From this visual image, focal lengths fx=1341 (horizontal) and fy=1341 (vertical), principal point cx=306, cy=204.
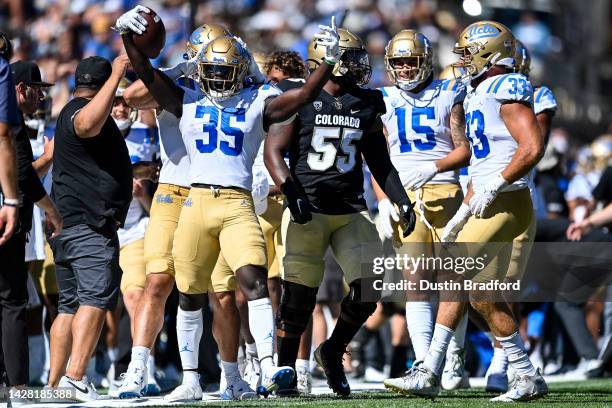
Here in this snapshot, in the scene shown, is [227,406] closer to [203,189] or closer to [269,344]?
[269,344]

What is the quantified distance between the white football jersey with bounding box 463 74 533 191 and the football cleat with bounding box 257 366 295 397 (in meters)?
1.61

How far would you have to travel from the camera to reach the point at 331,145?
7.94m

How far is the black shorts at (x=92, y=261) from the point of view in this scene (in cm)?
764

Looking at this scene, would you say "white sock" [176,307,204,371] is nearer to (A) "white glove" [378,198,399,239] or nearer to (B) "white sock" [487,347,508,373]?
(A) "white glove" [378,198,399,239]

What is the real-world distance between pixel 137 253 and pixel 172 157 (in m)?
1.28

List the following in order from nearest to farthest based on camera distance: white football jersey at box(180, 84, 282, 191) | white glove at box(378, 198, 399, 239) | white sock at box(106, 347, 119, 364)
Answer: white football jersey at box(180, 84, 282, 191) → white glove at box(378, 198, 399, 239) → white sock at box(106, 347, 119, 364)

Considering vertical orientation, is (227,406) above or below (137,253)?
below

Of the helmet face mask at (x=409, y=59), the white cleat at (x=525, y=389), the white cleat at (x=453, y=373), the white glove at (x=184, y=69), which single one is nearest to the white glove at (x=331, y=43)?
the white glove at (x=184, y=69)

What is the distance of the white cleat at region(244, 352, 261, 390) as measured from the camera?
28.3ft

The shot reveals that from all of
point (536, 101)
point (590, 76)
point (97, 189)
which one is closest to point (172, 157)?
point (97, 189)

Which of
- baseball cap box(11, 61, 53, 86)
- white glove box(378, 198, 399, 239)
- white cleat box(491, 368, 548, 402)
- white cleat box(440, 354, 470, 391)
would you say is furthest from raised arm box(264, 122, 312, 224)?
white cleat box(440, 354, 470, 391)

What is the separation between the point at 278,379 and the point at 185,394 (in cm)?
73

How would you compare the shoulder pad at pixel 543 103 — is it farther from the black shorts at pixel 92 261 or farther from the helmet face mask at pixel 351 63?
the black shorts at pixel 92 261

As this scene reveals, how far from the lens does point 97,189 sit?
7.77 m
